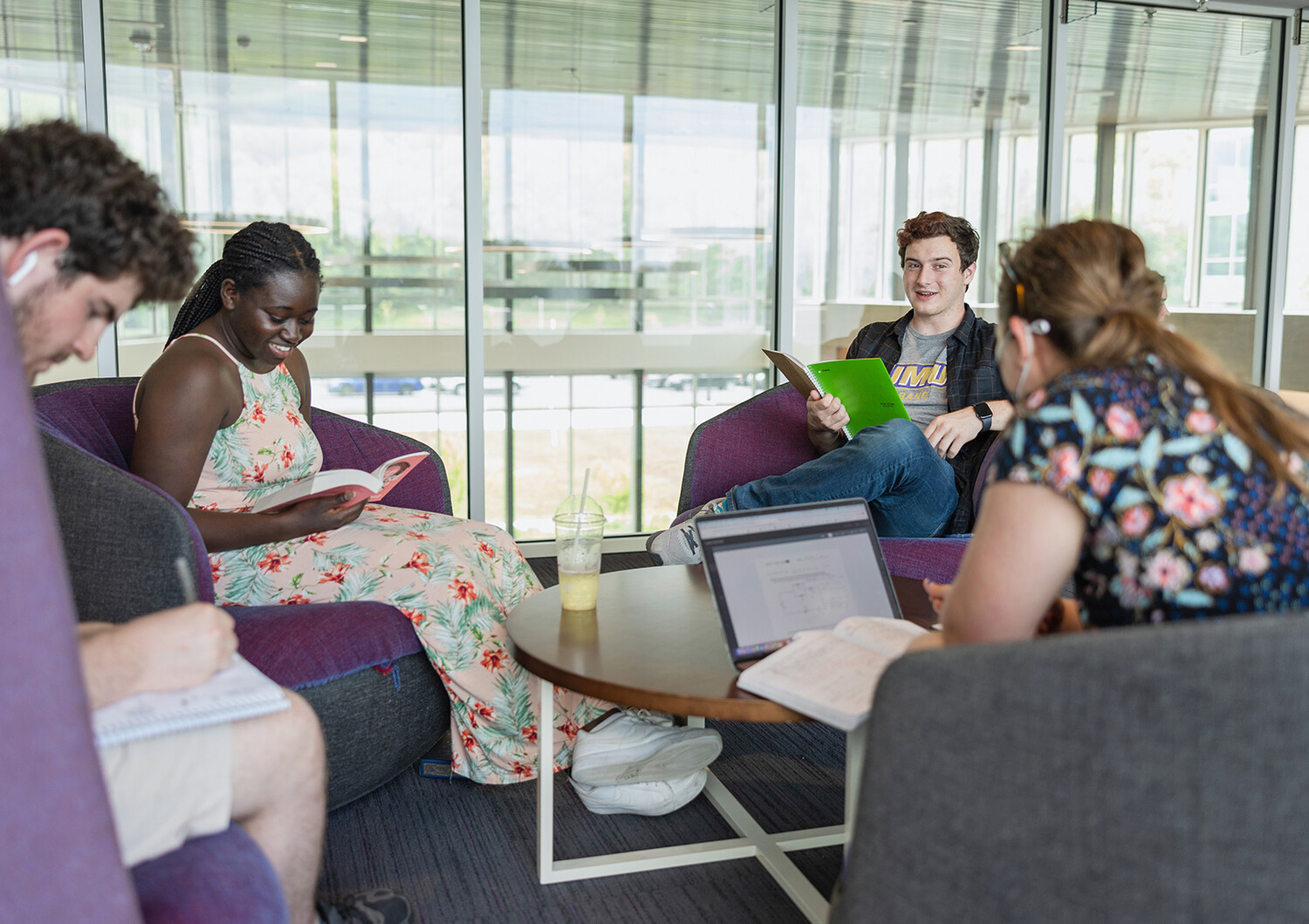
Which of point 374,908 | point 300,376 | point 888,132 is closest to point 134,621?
point 374,908

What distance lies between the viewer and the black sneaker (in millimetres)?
1651

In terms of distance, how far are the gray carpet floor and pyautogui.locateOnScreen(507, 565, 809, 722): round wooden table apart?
1.51 ft

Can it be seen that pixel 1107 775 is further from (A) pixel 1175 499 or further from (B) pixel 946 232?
(B) pixel 946 232

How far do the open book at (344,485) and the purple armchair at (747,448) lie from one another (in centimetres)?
99

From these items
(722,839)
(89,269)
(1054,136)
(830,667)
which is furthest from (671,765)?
(1054,136)

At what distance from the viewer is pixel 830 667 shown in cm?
158

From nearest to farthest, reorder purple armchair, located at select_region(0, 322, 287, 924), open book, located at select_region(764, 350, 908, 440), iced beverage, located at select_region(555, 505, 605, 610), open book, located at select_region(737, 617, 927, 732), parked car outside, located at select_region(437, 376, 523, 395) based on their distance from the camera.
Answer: purple armchair, located at select_region(0, 322, 287, 924)
open book, located at select_region(737, 617, 927, 732)
iced beverage, located at select_region(555, 505, 605, 610)
open book, located at select_region(764, 350, 908, 440)
parked car outside, located at select_region(437, 376, 523, 395)

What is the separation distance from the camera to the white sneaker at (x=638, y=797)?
2.19m

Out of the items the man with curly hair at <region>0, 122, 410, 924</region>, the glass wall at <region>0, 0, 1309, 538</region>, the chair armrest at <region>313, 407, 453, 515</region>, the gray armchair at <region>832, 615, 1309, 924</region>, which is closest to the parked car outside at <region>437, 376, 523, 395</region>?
the glass wall at <region>0, 0, 1309, 538</region>

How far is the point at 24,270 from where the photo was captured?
1138mm

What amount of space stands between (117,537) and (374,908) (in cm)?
79

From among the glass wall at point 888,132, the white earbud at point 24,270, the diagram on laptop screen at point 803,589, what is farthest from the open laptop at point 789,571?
the glass wall at point 888,132

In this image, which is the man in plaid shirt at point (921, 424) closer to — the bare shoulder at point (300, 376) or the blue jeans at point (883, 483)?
the blue jeans at point (883, 483)

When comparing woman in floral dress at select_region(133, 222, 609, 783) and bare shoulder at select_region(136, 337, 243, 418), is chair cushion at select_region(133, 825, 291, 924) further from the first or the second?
bare shoulder at select_region(136, 337, 243, 418)
